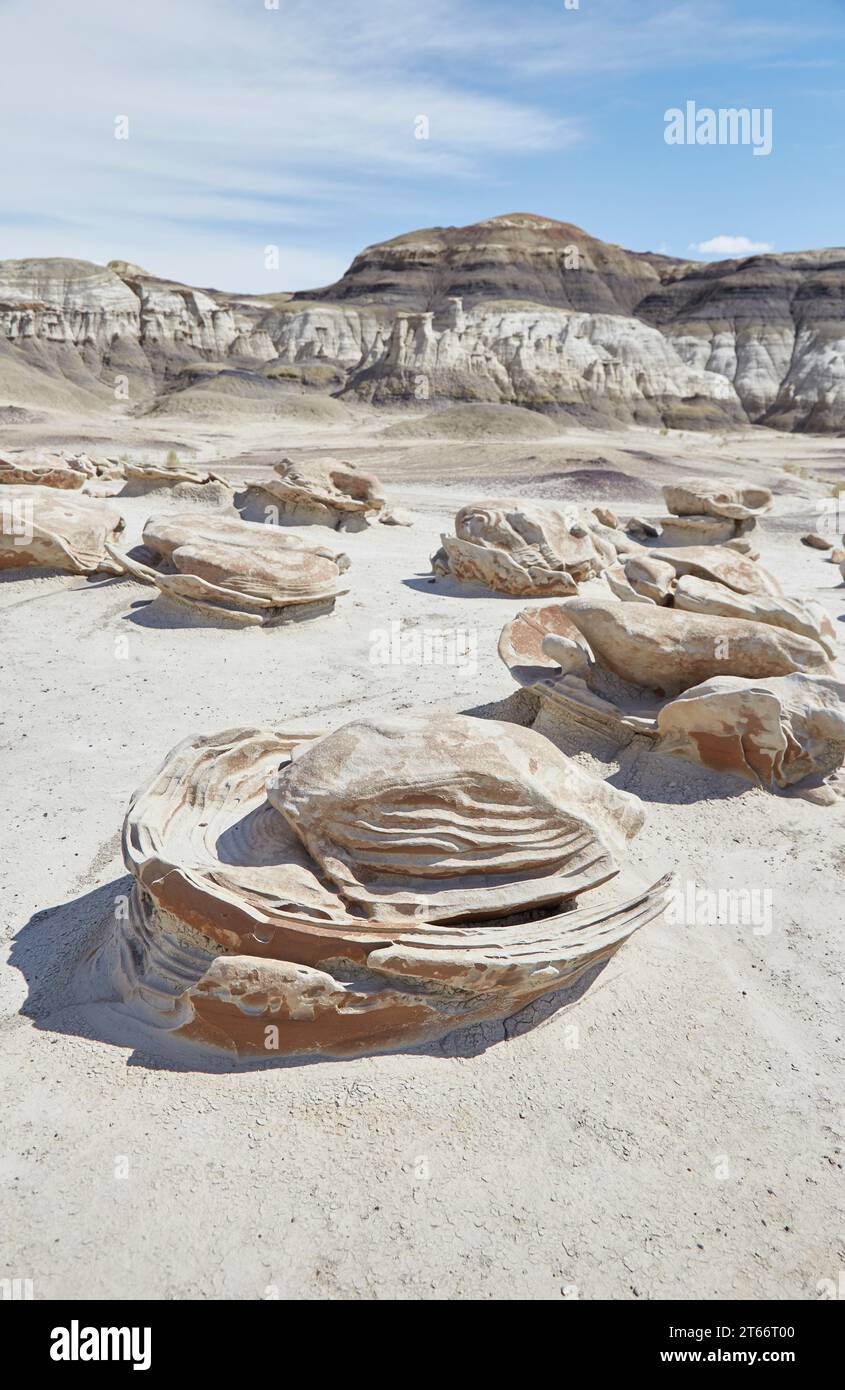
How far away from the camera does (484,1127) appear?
2.90 m

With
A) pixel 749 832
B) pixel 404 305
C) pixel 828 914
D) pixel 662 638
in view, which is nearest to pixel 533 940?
pixel 828 914

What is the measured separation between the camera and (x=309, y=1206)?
8.61ft

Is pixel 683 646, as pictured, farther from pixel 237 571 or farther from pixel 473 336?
pixel 473 336

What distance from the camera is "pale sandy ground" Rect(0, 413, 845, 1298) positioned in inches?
97.3

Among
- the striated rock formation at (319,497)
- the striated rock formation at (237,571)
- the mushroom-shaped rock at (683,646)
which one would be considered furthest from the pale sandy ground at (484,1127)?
the striated rock formation at (319,497)

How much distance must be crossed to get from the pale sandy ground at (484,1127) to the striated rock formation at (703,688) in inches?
9.6

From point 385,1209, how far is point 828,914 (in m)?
2.46

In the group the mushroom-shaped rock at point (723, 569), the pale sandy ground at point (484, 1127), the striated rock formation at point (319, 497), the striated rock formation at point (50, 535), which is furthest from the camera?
the striated rock formation at point (319, 497)

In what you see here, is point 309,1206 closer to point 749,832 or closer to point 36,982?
point 36,982

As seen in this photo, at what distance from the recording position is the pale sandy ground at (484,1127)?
2.47 metres

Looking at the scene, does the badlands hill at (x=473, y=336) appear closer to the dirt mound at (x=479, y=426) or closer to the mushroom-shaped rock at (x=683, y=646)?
the dirt mound at (x=479, y=426)

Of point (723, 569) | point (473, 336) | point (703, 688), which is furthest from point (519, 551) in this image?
point (473, 336)

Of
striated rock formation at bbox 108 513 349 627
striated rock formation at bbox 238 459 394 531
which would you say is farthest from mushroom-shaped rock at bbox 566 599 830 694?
striated rock formation at bbox 238 459 394 531
